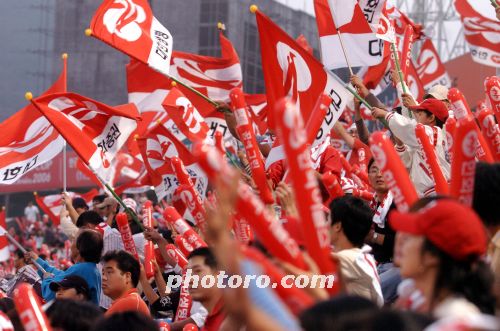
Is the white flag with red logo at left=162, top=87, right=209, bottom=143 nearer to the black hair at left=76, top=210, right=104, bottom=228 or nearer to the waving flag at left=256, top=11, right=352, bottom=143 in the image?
the black hair at left=76, top=210, right=104, bottom=228

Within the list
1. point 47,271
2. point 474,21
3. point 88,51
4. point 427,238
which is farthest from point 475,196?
point 88,51

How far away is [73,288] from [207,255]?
3.57 feet

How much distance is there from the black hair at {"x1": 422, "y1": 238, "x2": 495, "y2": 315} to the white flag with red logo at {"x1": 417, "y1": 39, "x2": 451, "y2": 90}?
9.87 meters

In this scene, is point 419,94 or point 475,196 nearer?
point 475,196

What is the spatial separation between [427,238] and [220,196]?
951 mm

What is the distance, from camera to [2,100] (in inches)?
1641

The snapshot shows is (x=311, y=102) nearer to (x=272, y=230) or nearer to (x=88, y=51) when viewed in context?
(x=272, y=230)

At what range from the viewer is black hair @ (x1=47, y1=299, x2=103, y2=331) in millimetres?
3959

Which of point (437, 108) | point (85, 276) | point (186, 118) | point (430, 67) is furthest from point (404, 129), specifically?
point (430, 67)

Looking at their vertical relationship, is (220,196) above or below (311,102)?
above

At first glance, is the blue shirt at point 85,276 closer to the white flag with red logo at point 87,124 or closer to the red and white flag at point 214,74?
the white flag with red logo at point 87,124

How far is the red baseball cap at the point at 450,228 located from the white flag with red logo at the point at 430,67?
9956mm

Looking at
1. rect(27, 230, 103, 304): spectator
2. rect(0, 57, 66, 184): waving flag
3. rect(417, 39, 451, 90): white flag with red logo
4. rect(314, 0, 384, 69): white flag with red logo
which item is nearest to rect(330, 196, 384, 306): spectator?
rect(27, 230, 103, 304): spectator

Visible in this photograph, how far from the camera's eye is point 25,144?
30.1ft
